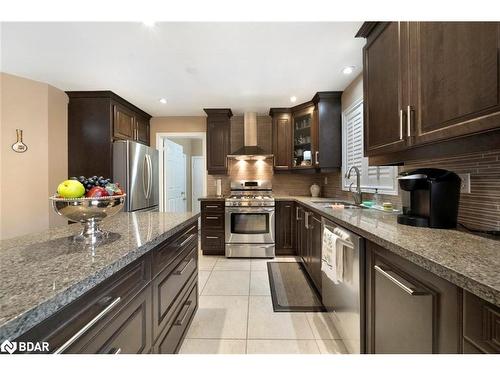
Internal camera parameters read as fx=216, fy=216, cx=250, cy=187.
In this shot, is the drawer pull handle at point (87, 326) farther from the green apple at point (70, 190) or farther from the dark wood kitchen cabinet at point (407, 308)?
the dark wood kitchen cabinet at point (407, 308)

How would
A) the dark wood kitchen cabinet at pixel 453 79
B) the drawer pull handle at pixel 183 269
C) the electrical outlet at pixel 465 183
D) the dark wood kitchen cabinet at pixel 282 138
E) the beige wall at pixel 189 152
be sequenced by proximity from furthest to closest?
→ 1. the beige wall at pixel 189 152
2. the dark wood kitchen cabinet at pixel 282 138
3. the drawer pull handle at pixel 183 269
4. the electrical outlet at pixel 465 183
5. the dark wood kitchen cabinet at pixel 453 79

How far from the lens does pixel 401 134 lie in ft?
4.32

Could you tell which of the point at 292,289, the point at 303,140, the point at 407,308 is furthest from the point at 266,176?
the point at 407,308

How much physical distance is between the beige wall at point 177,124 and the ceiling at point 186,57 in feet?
2.96

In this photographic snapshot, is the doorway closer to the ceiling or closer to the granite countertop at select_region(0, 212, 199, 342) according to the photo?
the ceiling

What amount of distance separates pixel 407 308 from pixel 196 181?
5.63 meters

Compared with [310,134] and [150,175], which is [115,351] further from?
[310,134]

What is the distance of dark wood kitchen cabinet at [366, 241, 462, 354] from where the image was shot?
2.37 ft

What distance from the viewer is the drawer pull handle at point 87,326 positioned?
567mm

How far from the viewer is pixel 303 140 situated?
12.1ft

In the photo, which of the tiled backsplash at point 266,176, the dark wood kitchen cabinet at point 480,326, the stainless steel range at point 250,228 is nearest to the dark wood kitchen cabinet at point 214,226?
the stainless steel range at point 250,228

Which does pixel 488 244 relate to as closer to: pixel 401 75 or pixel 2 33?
pixel 401 75
